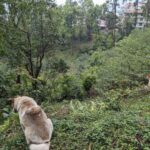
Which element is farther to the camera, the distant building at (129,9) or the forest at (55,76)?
the distant building at (129,9)

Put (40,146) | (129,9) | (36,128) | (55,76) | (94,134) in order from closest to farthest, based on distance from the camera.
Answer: (40,146)
(36,128)
(94,134)
(55,76)
(129,9)

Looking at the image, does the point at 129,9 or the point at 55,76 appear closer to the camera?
the point at 55,76

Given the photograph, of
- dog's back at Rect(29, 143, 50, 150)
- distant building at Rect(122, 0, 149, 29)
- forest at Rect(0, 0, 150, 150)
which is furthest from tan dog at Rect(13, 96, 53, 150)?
distant building at Rect(122, 0, 149, 29)

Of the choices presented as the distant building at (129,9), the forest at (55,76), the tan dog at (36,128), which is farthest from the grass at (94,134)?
the distant building at (129,9)

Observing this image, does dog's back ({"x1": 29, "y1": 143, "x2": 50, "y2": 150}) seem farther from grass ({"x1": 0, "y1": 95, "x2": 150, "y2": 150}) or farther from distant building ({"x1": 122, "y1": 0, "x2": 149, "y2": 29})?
distant building ({"x1": 122, "y1": 0, "x2": 149, "y2": 29})

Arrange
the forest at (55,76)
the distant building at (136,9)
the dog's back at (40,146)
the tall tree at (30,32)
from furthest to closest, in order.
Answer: the distant building at (136,9) < the tall tree at (30,32) < the forest at (55,76) < the dog's back at (40,146)

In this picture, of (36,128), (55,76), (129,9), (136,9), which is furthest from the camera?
(129,9)

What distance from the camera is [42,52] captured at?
Result: 13242 mm

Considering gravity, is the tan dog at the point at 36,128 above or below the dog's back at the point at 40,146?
above

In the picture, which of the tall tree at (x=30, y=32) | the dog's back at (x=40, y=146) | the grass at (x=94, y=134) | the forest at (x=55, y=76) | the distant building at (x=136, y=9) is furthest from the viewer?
the distant building at (x=136, y=9)

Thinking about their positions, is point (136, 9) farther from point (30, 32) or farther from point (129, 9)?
point (30, 32)

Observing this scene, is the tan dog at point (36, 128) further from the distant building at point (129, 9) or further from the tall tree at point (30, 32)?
the distant building at point (129, 9)

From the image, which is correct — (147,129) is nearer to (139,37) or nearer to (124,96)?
(124,96)

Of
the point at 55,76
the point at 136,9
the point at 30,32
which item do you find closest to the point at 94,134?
the point at 30,32
